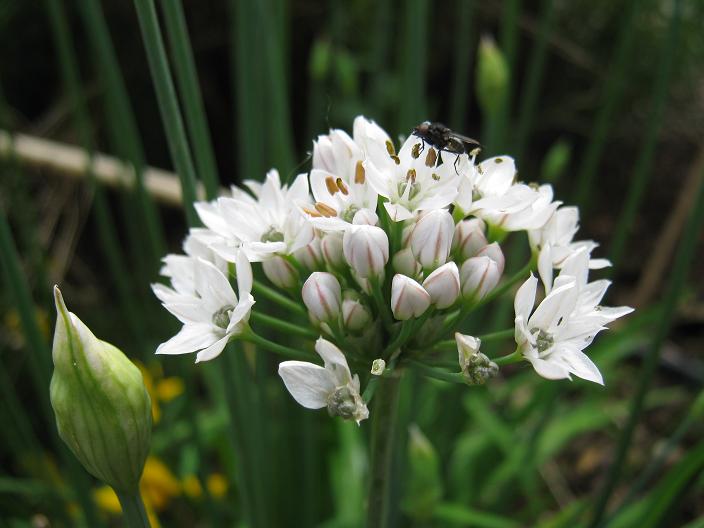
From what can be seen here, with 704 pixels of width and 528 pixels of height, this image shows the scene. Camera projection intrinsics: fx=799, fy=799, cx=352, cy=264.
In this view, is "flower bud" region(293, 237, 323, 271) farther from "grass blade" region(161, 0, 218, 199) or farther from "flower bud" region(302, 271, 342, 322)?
"grass blade" region(161, 0, 218, 199)

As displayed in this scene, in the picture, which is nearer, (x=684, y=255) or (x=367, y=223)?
(x=367, y=223)

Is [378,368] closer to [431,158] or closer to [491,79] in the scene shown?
[431,158]

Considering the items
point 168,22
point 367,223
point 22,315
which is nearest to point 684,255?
point 367,223

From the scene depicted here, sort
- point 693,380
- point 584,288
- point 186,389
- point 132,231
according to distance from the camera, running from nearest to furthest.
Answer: point 584,288, point 186,389, point 132,231, point 693,380

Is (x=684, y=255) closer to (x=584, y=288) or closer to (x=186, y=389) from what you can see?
(x=584, y=288)

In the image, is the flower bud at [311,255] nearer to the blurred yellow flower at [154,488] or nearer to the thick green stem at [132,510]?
the thick green stem at [132,510]

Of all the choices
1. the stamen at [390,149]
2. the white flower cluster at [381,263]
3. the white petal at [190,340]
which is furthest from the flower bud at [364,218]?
the white petal at [190,340]

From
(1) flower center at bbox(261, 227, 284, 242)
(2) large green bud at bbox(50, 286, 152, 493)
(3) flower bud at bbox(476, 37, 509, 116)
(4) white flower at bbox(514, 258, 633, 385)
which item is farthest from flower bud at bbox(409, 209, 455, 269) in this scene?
(3) flower bud at bbox(476, 37, 509, 116)
